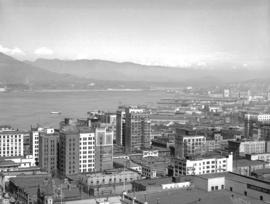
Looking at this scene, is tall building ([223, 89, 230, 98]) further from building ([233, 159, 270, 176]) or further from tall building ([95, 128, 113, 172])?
tall building ([95, 128, 113, 172])

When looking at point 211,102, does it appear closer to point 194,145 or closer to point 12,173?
point 194,145

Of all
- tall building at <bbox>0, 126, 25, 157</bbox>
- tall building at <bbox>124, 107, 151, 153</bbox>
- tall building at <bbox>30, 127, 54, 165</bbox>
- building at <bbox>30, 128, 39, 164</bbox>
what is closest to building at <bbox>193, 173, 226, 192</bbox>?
tall building at <bbox>30, 127, 54, 165</bbox>

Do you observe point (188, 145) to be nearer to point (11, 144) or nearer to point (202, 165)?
point (202, 165)

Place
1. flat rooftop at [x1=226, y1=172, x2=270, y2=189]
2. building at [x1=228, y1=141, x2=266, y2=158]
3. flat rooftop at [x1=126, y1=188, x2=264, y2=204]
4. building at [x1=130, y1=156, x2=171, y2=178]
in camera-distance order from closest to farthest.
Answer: flat rooftop at [x1=126, y1=188, x2=264, y2=204], flat rooftop at [x1=226, y1=172, x2=270, y2=189], building at [x1=130, y1=156, x2=171, y2=178], building at [x1=228, y1=141, x2=266, y2=158]

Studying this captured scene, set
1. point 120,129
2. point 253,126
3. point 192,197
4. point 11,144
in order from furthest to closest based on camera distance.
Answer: point 253,126, point 120,129, point 11,144, point 192,197

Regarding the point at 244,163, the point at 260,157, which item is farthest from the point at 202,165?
the point at 260,157

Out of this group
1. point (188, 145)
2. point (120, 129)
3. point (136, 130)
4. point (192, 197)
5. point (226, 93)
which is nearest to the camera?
point (192, 197)

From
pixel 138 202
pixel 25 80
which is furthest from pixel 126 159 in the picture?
pixel 25 80
